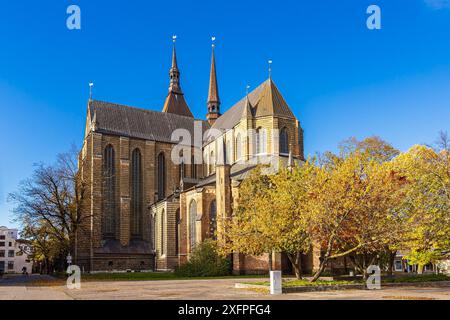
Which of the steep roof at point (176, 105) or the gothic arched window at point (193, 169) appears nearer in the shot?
the gothic arched window at point (193, 169)

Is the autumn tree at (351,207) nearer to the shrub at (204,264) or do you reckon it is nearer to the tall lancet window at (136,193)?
the shrub at (204,264)

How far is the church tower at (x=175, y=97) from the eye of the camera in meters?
86.6

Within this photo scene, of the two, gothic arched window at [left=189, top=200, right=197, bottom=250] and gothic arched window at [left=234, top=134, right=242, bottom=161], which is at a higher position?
gothic arched window at [left=234, top=134, right=242, bottom=161]

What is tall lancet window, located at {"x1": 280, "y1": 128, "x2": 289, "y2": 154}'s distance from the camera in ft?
195

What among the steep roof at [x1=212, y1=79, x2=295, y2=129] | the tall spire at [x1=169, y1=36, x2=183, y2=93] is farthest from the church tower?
the steep roof at [x1=212, y1=79, x2=295, y2=129]

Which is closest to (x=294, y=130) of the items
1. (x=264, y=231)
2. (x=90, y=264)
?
(x=90, y=264)

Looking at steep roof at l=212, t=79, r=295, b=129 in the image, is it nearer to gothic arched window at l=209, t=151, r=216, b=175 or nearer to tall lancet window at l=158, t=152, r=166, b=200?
gothic arched window at l=209, t=151, r=216, b=175

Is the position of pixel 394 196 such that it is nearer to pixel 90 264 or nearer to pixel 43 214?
pixel 43 214

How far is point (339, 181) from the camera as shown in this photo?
2689cm

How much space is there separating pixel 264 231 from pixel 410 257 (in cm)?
976

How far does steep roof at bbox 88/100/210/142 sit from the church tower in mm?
9184

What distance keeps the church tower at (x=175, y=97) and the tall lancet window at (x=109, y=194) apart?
22320mm

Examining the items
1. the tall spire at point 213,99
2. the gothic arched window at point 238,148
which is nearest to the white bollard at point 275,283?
the gothic arched window at point 238,148

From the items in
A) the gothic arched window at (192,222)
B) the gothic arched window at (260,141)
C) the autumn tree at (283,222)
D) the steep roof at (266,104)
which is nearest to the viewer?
the autumn tree at (283,222)
